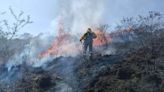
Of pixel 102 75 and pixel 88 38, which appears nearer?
pixel 102 75

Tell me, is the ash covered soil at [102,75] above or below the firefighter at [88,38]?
below

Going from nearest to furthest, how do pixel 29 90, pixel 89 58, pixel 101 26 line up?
1. pixel 29 90
2. pixel 89 58
3. pixel 101 26

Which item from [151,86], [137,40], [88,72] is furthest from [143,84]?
[137,40]

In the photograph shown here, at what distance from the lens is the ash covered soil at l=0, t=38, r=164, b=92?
982 inches

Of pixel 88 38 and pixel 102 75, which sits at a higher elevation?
pixel 88 38

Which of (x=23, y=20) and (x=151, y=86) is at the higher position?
(x=23, y=20)

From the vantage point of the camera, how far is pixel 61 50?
3881 cm

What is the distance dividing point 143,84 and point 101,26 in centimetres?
1799

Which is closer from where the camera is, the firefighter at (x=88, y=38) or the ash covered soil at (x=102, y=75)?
the ash covered soil at (x=102, y=75)

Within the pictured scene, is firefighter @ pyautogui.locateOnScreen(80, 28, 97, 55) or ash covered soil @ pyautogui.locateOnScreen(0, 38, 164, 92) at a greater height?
firefighter @ pyautogui.locateOnScreen(80, 28, 97, 55)

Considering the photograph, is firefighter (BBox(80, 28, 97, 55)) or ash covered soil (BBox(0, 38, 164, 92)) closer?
ash covered soil (BBox(0, 38, 164, 92))

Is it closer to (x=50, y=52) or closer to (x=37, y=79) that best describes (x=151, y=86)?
(x=37, y=79)

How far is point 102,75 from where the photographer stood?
1049 inches

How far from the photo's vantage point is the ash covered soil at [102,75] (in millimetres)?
24938
